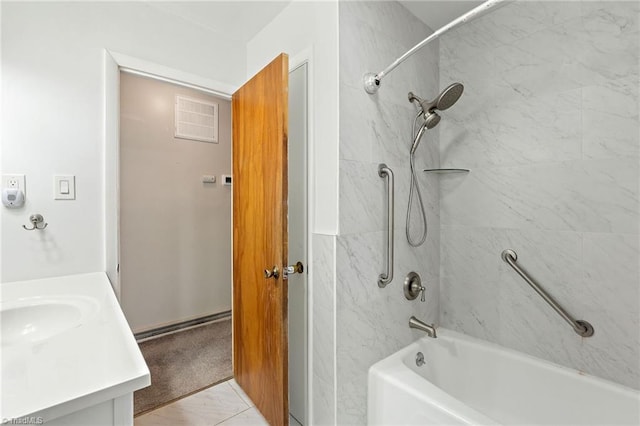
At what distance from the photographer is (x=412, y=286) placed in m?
1.66

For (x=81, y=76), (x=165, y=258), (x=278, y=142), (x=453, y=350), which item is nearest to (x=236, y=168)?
(x=278, y=142)

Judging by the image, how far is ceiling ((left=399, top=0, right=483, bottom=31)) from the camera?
1.61 metres

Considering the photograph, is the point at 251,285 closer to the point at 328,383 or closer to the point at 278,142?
the point at 328,383

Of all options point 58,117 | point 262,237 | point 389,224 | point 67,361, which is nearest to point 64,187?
point 58,117

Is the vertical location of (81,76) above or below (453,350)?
above

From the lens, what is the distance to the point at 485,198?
1704 millimetres

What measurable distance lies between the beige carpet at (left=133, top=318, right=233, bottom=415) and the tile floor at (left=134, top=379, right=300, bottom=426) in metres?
0.08

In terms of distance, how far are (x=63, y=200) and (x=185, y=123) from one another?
1.61 metres

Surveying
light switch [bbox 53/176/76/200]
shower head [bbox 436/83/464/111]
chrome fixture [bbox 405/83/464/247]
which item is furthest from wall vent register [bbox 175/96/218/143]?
shower head [bbox 436/83/464/111]

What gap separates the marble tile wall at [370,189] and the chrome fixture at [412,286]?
37 mm

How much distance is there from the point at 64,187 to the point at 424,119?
188 centimetres

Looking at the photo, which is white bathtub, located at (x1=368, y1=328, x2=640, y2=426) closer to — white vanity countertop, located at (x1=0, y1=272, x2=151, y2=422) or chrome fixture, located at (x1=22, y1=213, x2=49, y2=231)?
white vanity countertop, located at (x1=0, y1=272, x2=151, y2=422)

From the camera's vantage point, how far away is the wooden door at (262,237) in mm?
1415

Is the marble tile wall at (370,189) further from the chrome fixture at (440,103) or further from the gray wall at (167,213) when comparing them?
the gray wall at (167,213)
